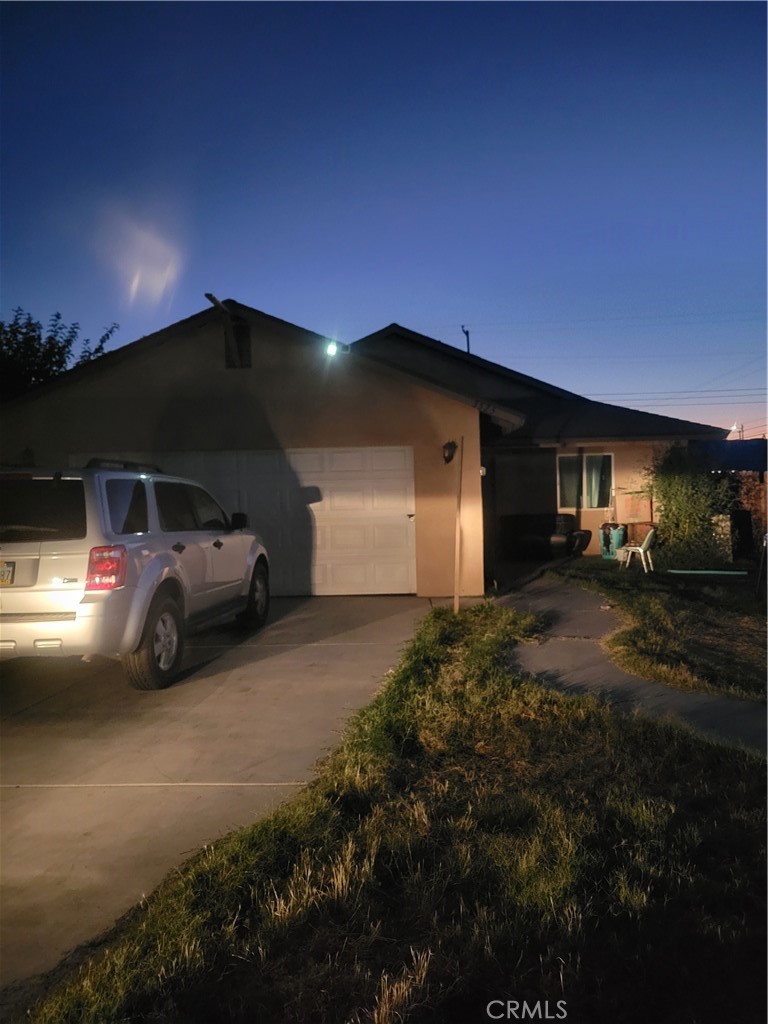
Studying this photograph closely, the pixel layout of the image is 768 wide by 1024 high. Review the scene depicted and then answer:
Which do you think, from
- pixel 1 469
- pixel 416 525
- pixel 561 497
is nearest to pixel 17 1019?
pixel 1 469

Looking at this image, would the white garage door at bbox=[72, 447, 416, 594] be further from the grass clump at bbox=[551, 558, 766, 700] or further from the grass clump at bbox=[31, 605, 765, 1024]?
the grass clump at bbox=[31, 605, 765, 1024]

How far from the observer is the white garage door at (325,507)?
11305 millimetres

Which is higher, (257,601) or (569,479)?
(569,479)

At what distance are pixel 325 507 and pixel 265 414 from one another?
156 centimetres

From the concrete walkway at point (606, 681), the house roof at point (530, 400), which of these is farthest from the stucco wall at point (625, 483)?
the concrete walkway at point (606, 681)

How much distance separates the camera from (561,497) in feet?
58.5

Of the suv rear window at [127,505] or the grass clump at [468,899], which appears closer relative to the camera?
the grass clump at [468,899]

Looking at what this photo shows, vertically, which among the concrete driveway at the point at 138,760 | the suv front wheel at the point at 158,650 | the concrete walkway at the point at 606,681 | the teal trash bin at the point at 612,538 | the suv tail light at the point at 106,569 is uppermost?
the suv tail light at the point at 106,569

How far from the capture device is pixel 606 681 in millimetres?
6746

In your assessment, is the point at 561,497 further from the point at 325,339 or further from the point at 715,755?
the point at 715,755

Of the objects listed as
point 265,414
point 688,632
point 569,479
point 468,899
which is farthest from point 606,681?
point 569,479

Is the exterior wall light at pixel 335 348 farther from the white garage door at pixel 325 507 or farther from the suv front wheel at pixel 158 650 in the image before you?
the suv front wheel at pixel 158 650

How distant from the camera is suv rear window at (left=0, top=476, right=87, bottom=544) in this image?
6.12 m

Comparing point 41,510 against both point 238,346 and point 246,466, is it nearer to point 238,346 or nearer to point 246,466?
point 246,466
